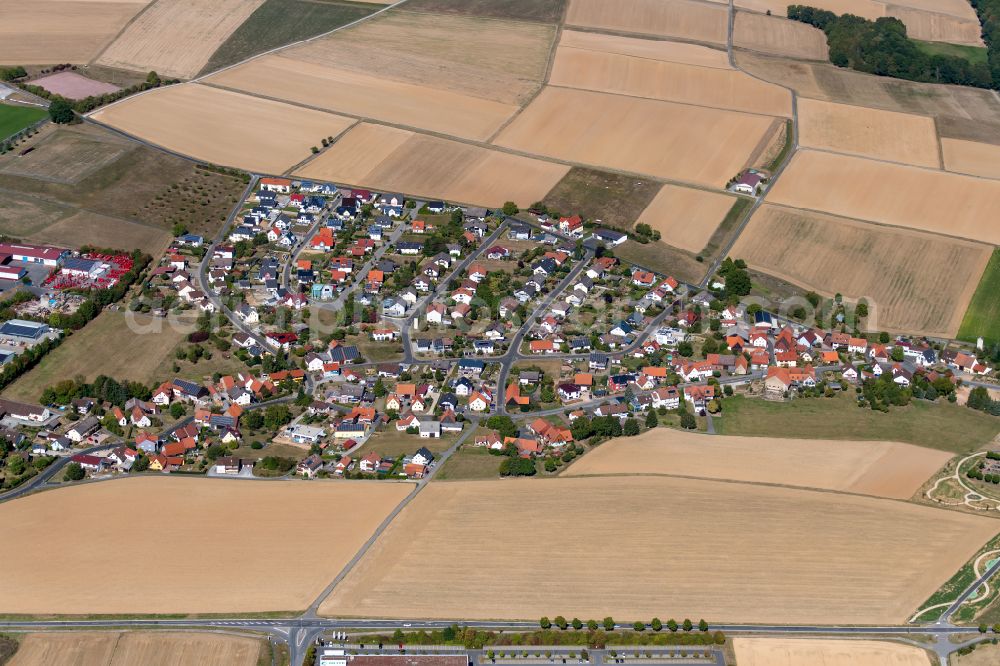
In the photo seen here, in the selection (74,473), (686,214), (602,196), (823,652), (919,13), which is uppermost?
(74,473)

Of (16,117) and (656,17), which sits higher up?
(16,117)

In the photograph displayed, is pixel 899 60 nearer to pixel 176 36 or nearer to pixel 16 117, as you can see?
pixel 176 36

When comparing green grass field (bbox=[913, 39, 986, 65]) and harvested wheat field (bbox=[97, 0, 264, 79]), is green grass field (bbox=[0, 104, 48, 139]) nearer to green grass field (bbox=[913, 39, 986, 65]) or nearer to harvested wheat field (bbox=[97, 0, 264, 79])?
harvested wheat field (bbox=[97, 0, 264, 79])

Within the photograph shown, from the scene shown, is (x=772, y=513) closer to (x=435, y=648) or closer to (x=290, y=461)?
(x=435, y=648)

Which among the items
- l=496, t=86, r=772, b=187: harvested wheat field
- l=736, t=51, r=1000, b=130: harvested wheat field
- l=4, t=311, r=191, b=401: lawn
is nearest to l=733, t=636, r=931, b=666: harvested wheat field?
l=4, t=311, r=191, b=401: lawn

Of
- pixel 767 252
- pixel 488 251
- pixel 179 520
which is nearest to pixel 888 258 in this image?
pixel 767 252

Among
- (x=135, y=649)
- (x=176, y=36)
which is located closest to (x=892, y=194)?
(x=135, y=649)
